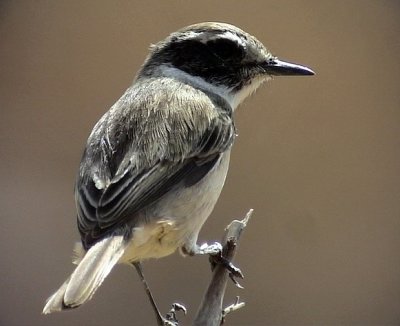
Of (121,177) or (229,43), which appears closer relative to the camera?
(121,177)

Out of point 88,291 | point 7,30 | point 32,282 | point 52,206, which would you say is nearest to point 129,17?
point 7,30

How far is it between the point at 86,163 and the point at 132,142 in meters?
0.22

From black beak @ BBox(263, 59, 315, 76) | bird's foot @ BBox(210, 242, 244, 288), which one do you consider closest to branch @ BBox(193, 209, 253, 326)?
bird's foot @ BBox(210, 242, 244, 288)

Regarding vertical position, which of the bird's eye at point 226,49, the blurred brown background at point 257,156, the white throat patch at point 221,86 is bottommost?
the blurred brown background at point 257,156

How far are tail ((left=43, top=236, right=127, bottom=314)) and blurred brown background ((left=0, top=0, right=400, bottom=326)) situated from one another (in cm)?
240

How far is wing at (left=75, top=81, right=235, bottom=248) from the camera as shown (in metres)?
2.96

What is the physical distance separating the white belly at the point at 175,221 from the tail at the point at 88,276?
0.32ft

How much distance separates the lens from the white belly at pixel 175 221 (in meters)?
3.03

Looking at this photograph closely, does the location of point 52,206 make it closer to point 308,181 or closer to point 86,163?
point 308,181

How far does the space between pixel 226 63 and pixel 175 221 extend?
31.6 inches

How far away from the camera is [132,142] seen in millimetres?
3160

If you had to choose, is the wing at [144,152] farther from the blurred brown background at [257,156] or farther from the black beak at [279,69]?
the blurred brown background at [257,156]

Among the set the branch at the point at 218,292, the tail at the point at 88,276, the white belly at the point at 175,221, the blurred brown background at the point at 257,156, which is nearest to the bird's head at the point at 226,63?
the white belly at the point at 175,221

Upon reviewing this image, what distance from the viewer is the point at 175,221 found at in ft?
10.1
